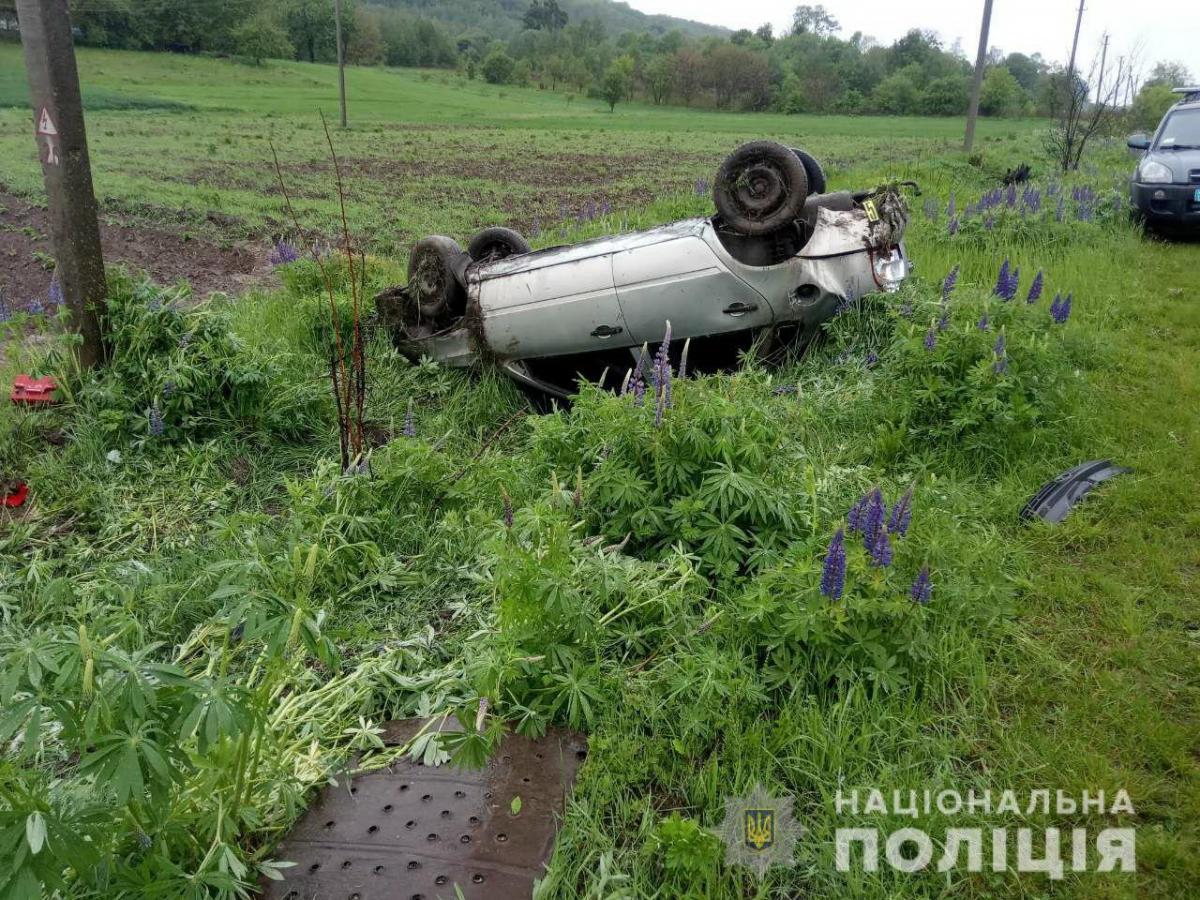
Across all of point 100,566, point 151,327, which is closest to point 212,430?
point 151,327

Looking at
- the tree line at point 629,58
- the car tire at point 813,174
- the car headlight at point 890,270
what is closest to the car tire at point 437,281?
the car tire at point 813,174

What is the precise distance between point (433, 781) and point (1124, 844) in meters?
2.05

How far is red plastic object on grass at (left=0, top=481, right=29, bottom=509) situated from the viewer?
417 centimetres

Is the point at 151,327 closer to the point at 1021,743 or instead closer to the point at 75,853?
the point at 75,853

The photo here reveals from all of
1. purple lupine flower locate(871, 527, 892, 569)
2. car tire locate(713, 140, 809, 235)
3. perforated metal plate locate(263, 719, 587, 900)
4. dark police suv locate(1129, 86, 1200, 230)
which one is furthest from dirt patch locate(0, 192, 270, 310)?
dark police suv locate(1129, 86, 1200, 230)

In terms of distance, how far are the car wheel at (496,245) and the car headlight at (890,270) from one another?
2852 millimetres

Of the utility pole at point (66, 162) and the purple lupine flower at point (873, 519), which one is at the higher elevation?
the utility pole at point (66, 162)

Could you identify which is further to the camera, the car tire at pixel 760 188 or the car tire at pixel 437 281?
the car tire at pixel 437 281

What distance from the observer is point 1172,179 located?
9148 mm

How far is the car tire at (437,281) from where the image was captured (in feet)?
A: 20.8

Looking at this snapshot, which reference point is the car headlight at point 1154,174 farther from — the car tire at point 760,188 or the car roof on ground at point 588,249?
the car roof on ground at point 588,249

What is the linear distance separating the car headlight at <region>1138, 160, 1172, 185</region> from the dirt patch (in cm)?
1042

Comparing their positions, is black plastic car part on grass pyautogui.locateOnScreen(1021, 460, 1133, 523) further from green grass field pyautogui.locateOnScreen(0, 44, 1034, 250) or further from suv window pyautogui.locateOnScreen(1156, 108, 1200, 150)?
green grass field pyautogui.locateOnScreen(0, 44, 1034, 250)

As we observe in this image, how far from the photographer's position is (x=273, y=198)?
46.9 feet
